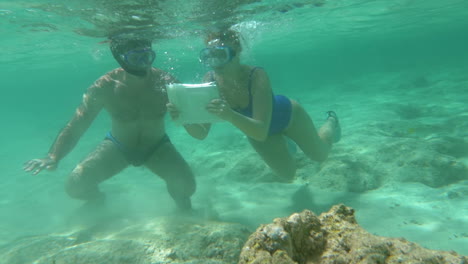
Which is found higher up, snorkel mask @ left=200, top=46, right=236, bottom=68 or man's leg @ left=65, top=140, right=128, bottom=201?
snorkel mask @ left=200, top=46, right=236, bottom=68

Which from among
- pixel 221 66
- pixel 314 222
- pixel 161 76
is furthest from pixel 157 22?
pixel 314 222

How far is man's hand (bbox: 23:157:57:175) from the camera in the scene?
468cm

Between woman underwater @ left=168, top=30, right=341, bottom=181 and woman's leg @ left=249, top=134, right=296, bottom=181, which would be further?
woman's leg @ left=249, top=134, right=296, bottom=181

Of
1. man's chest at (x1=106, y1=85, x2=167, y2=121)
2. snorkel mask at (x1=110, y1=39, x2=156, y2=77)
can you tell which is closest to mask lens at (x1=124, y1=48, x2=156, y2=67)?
snorkel mask at (x1=110, y1=39, x2=156, y2=77)

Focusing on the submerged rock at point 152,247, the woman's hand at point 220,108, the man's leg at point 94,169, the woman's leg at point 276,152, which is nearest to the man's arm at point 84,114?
the man's leg at point 94,169

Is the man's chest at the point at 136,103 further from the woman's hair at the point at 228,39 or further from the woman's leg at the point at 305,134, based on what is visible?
the woman's leg at the point at 305,134

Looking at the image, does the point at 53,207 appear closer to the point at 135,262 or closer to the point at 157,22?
the point at 135,262

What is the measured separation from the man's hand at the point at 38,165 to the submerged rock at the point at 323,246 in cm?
444

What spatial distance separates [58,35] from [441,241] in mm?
19048

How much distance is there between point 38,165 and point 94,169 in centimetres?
131

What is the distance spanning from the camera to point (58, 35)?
15.8 m

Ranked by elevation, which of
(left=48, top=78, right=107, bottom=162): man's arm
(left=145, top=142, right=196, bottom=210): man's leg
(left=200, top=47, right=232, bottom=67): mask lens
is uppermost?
(left=200, top=47, right=232, bottom=67): mask lens

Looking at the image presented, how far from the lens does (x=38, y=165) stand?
4.82 metres

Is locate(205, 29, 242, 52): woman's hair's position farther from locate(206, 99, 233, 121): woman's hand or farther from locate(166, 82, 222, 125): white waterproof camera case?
locate(206, 99, 233, 121): woman's hand
